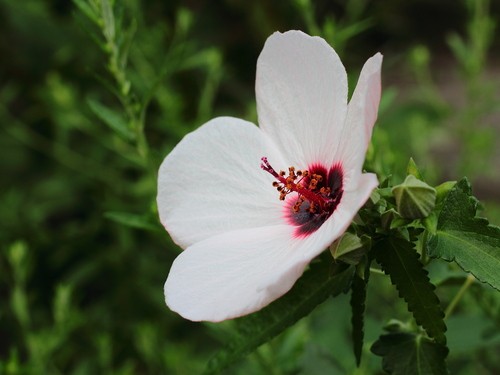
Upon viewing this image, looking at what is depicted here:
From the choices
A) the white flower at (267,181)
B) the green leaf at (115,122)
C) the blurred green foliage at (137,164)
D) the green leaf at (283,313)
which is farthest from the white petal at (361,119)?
the green leaf at (115,122)

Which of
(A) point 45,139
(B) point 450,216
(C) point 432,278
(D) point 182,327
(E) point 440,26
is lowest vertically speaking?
(E) point 440,26

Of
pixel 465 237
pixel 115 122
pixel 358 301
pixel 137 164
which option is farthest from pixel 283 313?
pixel 137 164

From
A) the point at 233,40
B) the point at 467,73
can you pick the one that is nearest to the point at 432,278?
the point at 467,73

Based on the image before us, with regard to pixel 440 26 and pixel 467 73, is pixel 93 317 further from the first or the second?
pixel 440 26

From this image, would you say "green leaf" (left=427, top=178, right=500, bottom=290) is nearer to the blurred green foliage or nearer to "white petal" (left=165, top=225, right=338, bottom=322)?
"white petal" (left=165, top=225, right=338, bottom=322)

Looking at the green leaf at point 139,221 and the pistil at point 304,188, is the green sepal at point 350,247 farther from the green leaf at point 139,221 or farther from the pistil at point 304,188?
the green leaf at point 139,221

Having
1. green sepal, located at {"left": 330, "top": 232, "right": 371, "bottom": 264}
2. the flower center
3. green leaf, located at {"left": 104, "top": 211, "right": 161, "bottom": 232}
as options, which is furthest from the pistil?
green leaf, located at {"left": 104, "top": 211, "right": 161, "bottom": 232}
